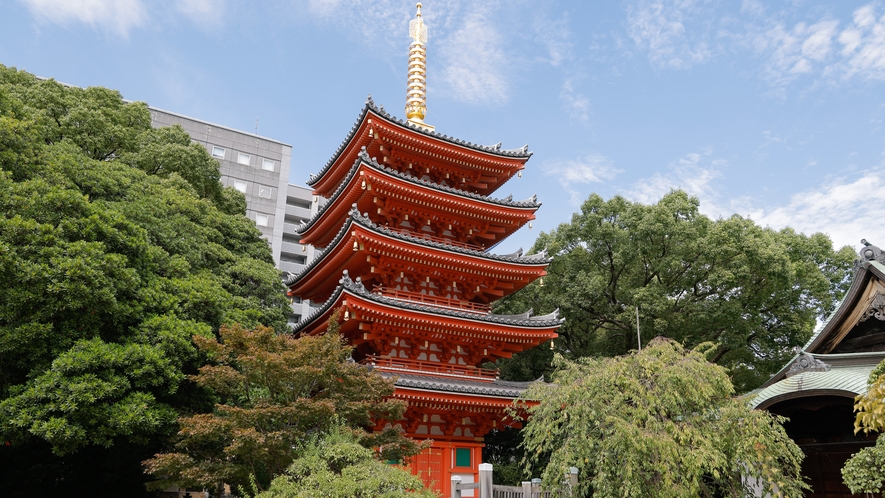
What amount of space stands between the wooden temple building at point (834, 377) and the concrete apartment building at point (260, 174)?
134ft

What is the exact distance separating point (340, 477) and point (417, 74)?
53.9 ft

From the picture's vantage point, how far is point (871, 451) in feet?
26.8

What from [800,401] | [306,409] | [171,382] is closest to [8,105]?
[171,382]

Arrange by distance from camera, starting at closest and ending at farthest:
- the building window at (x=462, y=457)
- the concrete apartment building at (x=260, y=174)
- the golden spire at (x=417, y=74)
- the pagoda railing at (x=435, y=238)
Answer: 1. the building window at (x=462, y=457)
2. the pagoda railing at (x=435, y=238)
3. the golden spire at (x=417, y=74)
4. the concrete apartment building at (x=260, y=174)

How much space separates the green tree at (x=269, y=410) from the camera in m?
10.9

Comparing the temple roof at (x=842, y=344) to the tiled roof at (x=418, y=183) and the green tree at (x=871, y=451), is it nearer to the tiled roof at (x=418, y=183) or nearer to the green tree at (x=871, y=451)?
the green tree at (x=871, y=451)

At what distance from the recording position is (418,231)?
19.5 m

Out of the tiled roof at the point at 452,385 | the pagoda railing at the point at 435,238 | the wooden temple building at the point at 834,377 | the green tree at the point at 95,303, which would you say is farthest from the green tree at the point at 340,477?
the pagoda railing at the point at 435,238

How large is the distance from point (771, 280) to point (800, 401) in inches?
554

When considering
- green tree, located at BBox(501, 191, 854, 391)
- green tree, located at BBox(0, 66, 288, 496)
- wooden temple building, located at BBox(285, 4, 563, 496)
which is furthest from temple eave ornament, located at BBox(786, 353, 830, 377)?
green tree, located at BBox(0, 66, 288, 496)

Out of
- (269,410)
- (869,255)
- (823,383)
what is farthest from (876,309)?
(269,410)

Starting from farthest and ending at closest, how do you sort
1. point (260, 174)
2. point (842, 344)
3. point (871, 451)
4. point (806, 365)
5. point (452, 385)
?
point (260, 174)
point (452, 385)
point (842, 344)
point (806, 365)
point (871, 451)

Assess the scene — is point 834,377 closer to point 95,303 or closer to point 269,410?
point 269,410

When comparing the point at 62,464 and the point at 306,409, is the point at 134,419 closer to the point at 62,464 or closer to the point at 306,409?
the point at 306,409
